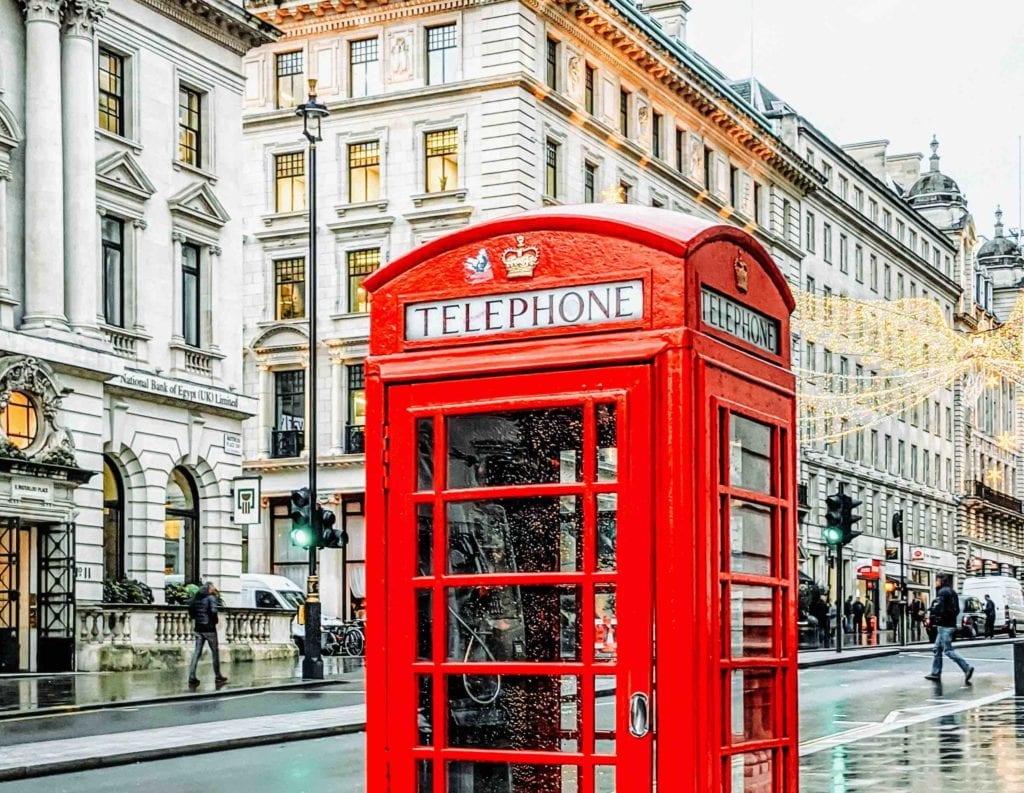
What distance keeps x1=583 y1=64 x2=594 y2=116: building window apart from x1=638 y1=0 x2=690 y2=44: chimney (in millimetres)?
12599

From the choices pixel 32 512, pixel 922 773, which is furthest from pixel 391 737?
pixel 32 512

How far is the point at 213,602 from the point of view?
93.9 feet

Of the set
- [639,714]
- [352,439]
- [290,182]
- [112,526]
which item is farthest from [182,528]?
[639,714]

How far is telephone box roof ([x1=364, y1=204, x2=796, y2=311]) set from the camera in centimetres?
600

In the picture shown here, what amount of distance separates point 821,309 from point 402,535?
55.0 meters

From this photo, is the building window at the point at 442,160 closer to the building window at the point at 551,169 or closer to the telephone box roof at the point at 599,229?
the building window at the point at 551,169

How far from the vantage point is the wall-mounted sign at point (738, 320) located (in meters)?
6.13

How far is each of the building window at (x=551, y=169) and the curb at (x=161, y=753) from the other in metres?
32.1

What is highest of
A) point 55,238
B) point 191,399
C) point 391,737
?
point 55,238

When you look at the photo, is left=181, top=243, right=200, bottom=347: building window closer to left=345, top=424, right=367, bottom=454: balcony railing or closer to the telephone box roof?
left=345, top=424, right=367, bottom=454: balcony railing

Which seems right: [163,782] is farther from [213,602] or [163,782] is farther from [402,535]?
[213,602]

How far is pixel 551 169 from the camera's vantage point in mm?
50750

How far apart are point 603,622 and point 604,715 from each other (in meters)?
0.33

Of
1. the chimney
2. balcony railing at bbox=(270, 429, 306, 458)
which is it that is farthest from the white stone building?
the chimney
